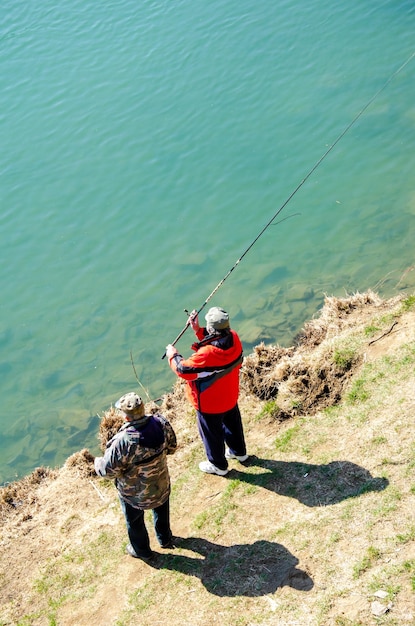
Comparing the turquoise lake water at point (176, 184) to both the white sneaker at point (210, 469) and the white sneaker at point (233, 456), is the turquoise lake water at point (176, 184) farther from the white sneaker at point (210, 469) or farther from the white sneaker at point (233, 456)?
the white sneaker at point (233, 456)

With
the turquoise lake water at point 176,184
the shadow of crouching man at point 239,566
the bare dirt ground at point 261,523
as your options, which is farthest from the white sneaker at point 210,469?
the turquoise lake water at point 176,184

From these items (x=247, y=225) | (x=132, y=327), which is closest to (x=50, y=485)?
(x=132, y=327)

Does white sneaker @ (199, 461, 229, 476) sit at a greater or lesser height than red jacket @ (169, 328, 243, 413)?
lesser

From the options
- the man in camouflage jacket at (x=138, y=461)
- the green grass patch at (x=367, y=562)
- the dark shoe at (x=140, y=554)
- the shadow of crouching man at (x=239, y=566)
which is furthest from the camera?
the dark shoe at (x=140, y=554)

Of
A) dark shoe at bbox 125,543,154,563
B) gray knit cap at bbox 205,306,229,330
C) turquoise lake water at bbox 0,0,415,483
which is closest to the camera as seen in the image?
gray knit cap at bbox 205,306,229,330

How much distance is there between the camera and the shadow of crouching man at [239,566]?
19.4 feet

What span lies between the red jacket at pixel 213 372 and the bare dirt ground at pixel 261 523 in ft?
3.65

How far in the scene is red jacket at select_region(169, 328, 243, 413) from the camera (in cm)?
637

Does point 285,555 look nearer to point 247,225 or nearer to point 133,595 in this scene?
point 133,595

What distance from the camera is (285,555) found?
20.2ft

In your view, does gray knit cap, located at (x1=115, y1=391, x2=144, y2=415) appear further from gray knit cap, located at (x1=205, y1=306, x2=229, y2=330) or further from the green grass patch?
the green grass patch

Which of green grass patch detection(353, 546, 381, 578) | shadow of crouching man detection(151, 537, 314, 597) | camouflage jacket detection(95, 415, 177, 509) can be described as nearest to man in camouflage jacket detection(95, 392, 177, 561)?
camouflage jacket detection(95, 415, 177, 509)

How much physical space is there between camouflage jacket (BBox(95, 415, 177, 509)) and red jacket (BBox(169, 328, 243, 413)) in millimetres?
602

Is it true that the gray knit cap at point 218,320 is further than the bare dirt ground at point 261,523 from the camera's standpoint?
Yes
